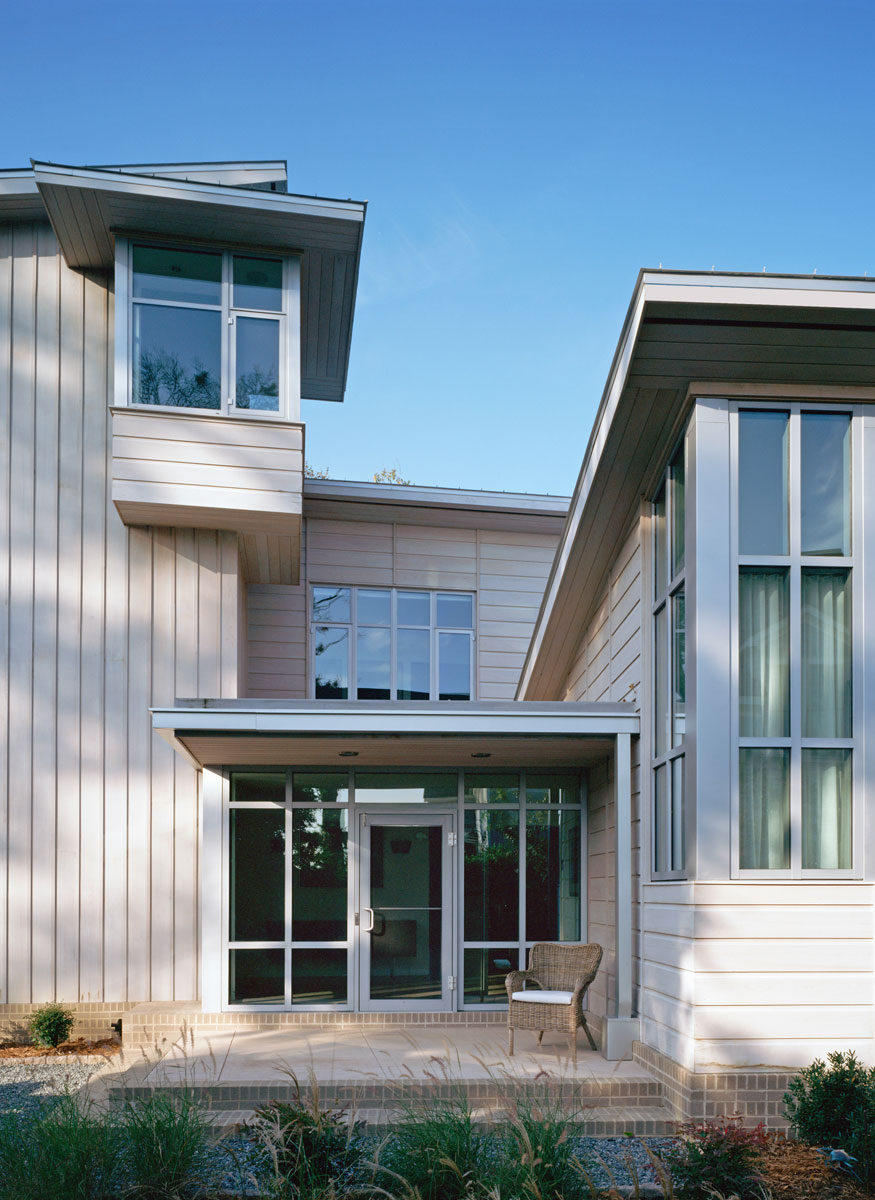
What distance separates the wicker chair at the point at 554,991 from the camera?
7.71 metres

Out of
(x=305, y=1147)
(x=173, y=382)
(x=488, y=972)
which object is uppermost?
(x=173, y=382)

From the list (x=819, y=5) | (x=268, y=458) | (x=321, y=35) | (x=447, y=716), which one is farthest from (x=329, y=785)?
(x=819, y=5)

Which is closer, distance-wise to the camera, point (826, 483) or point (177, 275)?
point (826, 483)

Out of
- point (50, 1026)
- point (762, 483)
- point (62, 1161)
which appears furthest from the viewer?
point (50, 1026)

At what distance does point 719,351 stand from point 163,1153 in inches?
193

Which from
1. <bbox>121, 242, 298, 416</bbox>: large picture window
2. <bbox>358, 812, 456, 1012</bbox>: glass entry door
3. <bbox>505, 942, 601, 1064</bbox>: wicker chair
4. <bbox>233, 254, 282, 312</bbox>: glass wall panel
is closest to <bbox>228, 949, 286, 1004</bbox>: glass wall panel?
<bbox>358, 812, 456, 1012</bbox>: glass entry door

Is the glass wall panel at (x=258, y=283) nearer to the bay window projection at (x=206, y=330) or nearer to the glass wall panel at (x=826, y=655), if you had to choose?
the bay window projection at (x=206, y=330)

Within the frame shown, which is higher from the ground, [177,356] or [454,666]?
[177,356]

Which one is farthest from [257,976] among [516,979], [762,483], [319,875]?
[762,483]

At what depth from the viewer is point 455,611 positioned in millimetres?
13383

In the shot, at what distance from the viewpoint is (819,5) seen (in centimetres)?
1099

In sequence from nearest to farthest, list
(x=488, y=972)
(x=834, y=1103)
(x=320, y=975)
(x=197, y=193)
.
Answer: (x=834, y=1103) → (x=197, y=193) → (x=320, y=975) → (x=488, y=972)

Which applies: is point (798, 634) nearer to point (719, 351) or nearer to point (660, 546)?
point (660, 546)

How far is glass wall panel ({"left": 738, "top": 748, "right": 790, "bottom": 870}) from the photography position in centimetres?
628
